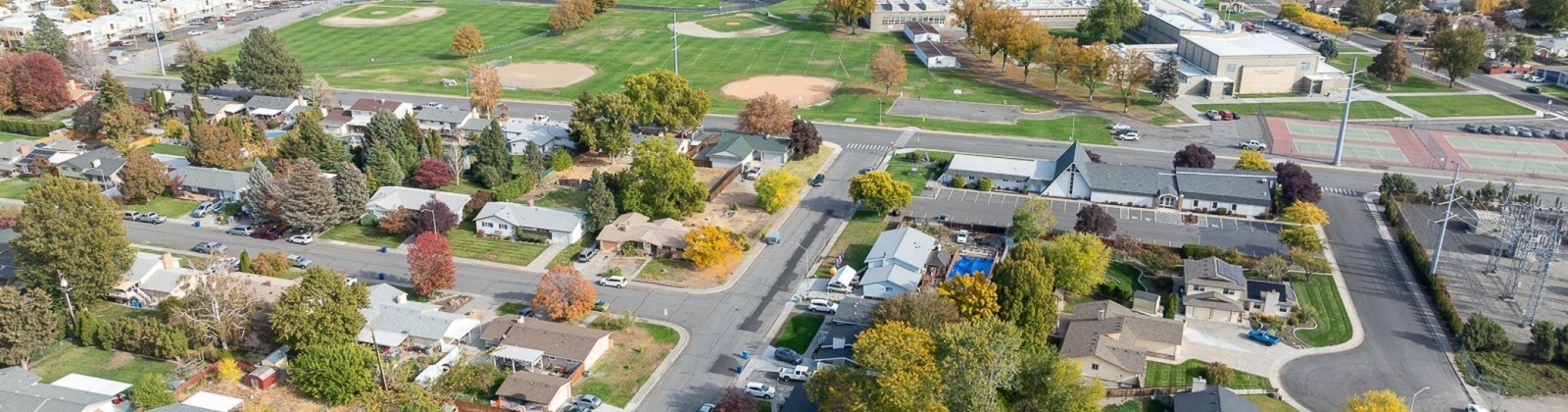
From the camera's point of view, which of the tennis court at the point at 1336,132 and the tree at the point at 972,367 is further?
the tennis court at the point at 1336,132

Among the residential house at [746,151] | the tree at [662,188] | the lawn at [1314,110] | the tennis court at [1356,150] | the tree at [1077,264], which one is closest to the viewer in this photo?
the tree at [1077,264]

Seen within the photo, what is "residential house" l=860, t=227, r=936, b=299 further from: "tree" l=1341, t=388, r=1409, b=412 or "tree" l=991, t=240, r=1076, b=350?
"tree" l=1341, t=388, r=1409, b=412

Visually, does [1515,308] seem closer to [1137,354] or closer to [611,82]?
[1137,354]

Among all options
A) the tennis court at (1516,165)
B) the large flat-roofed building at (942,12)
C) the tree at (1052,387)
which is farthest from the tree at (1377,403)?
the large flat-roofed building at (942,12)

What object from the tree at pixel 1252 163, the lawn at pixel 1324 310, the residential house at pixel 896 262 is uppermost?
the tree at pixel 1252 163

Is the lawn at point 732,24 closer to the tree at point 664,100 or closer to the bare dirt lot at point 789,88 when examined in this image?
the bare dirt lot at point 789,88

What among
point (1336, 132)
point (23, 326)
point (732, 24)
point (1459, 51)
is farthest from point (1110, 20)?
point (23, 326)

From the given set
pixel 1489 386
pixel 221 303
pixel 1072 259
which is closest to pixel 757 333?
pixel 1072 259

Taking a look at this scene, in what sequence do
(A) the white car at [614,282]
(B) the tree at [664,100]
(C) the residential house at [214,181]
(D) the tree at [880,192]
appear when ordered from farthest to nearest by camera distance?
(B) the tree at [664,100] → (C) the residential house at [214,181] → (D) the tree at [880,192] → (A) the white car at [614,282]
